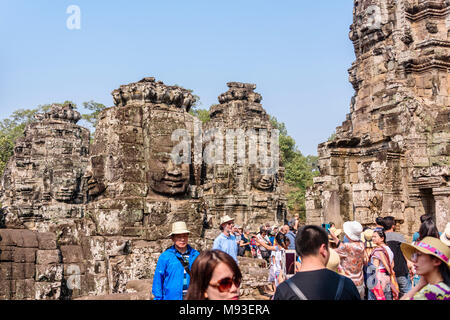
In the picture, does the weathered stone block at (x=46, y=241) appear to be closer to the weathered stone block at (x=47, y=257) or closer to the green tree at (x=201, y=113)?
the weathered stone block at (x=47, y=257)

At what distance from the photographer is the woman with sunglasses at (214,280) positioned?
245 cm

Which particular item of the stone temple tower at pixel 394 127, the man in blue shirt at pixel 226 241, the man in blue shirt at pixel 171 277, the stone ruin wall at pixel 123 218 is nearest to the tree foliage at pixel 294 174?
the stone temple tower at pixel 394 127

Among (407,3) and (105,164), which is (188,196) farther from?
(407,3)

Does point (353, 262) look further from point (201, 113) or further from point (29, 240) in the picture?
point (201, 113)

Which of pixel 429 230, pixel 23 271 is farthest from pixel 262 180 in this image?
pixel 429 230

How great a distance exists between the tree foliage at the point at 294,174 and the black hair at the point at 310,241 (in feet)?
84.7

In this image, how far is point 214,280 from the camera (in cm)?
245

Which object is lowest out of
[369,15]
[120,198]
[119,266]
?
[119,266]

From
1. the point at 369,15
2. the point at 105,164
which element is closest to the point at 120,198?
the point at 105,164

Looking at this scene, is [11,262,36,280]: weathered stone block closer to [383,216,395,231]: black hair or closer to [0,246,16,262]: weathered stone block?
[0,246,16,262]: weathered stone block

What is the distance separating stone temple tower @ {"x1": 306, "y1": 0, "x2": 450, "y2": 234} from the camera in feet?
42.0
